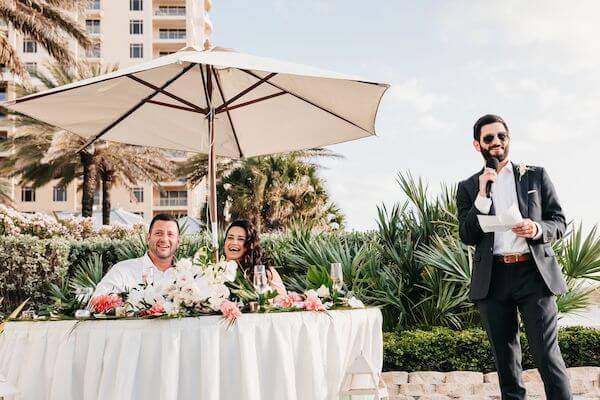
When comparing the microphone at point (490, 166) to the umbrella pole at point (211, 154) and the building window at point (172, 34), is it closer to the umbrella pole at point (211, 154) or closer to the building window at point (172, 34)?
the umbrella pole at point (211, 154)

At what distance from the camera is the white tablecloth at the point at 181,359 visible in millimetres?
3859

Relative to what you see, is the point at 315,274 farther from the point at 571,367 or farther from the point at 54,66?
the point at 54,66

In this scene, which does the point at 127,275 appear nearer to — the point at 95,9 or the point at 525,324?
the point at 525,324

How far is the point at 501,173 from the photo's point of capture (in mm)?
4738

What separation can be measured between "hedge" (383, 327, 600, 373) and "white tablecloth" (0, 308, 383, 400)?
3877 millimetres

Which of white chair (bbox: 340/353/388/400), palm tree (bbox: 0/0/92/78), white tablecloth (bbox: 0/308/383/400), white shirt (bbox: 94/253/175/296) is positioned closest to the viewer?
white tablecloth (bbox: 0/308/383/400)

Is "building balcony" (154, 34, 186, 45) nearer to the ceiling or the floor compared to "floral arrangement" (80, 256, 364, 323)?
nearer to the ceiling

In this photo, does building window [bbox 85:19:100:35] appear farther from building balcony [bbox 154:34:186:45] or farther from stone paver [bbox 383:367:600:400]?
stone paver [bbox 383:367:600:400]

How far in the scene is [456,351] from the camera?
817cm

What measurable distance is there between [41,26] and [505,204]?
21.8 metres

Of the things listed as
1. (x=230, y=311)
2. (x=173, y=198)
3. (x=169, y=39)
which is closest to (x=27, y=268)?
(x=230, y=311)

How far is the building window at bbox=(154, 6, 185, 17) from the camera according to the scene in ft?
214

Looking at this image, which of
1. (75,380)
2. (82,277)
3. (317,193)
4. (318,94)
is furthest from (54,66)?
(75,380)

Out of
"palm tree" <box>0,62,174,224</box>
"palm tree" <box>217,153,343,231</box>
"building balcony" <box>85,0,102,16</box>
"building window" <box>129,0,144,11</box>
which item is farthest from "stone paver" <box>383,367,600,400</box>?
"building balcony" <box>85,0,102,16</box>
